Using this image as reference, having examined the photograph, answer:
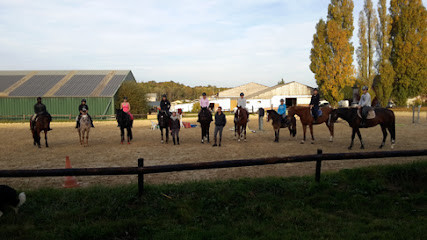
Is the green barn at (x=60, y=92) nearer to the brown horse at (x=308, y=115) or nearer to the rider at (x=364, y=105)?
the brown horse at (x=308, y=115)

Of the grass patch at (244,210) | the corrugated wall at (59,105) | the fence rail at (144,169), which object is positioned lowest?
the grass patch at (244,210)

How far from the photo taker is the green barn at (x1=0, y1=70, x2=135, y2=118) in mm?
37031

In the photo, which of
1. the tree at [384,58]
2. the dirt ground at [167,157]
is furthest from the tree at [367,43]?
the dirt ground at [167,157]

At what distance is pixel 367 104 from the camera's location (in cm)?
1192

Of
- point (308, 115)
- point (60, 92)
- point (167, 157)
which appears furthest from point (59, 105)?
point (308, 115)

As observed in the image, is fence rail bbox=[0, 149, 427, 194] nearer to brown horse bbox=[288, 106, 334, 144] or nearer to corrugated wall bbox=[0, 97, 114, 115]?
brown horse bbox=[288, 106, 334, 144]

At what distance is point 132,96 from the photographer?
38125 mm

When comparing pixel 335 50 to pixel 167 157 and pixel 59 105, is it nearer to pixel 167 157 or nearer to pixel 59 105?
pixel 167 157

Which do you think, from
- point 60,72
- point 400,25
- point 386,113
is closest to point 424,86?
point 400,25

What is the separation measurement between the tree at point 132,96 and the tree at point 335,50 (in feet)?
79.2

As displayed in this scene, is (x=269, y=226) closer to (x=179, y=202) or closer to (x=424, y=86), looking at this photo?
(x=179, y=202)

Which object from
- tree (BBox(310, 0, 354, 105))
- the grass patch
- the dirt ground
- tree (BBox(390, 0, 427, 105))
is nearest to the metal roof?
the dirt ground

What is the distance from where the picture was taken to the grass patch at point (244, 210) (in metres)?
4.36

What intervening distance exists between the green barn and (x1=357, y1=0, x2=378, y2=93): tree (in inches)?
1283
